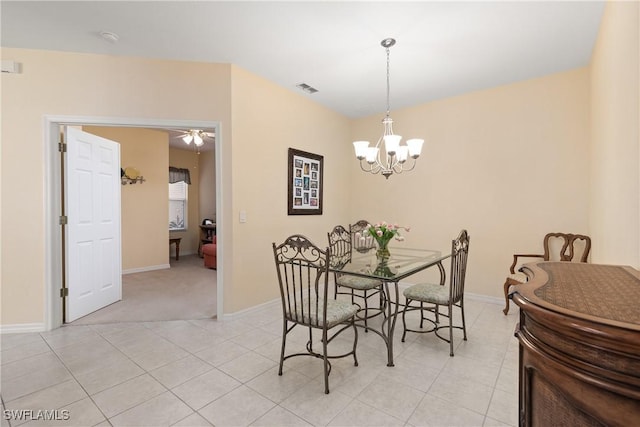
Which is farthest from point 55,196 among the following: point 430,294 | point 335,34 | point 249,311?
point 430,294

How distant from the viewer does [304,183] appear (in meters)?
4.22

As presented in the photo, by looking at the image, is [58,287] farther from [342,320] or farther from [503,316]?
[503,316]

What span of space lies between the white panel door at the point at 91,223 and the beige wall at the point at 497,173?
3.77 m

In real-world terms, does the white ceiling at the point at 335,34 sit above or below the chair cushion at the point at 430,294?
above

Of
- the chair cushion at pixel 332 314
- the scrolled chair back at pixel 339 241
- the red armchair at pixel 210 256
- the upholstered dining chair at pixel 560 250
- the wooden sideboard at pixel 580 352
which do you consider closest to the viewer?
the wooden sideboard at pixel 580 352

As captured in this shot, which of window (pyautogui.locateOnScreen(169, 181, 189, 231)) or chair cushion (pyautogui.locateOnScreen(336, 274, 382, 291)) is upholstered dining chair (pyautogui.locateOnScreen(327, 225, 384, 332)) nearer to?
chair cushion (pyautogui.locateOnScreen(336, 274, 382, 291))

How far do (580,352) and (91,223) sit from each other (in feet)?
14.0

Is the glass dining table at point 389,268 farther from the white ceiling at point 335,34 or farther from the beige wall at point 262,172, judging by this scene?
the white ceiling at point 335,34

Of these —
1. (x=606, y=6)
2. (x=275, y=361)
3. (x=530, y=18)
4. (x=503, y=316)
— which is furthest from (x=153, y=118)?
(x=503, y=316)

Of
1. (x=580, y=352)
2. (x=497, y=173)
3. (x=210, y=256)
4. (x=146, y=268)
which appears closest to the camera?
(x=580, y=352)

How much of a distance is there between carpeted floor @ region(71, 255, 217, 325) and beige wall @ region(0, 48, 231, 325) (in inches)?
25.9

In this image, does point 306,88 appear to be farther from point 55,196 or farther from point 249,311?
point 55,196

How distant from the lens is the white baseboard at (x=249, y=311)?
3.20 meters

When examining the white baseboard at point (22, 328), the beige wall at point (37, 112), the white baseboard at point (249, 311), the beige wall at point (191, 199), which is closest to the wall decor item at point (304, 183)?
the white baseboard at point (249, 311)
